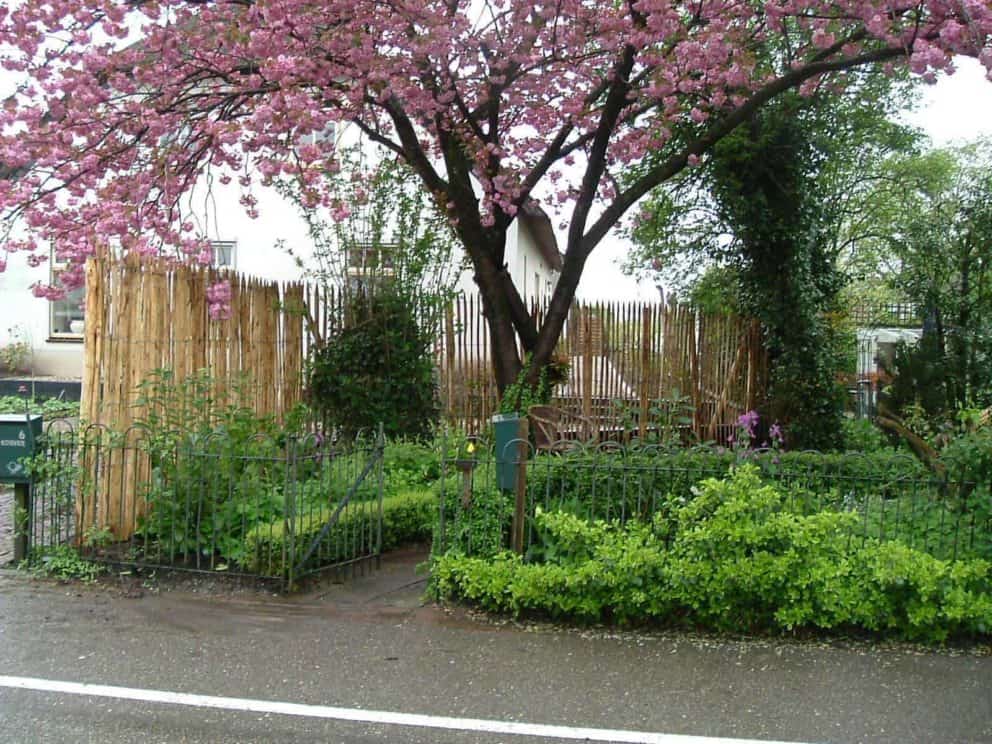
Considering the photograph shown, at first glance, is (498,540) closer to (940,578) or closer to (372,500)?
(372,500)

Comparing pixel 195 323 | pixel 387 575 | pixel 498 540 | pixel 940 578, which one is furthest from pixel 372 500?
pixel 940 578

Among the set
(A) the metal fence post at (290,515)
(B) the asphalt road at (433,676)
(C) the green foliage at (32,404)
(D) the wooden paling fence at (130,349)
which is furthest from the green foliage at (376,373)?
(C) the green foliage at (32,404)

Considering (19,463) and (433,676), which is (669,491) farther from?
(19,463)

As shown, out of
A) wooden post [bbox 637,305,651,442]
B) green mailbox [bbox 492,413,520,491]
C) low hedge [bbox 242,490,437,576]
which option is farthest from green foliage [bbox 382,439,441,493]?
wooden post [bbox 637,305,651,442]

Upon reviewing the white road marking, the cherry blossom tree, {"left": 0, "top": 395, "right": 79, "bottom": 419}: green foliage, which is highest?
the cherry blossom tree

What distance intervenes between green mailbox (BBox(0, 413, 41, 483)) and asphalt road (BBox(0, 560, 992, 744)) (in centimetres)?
116

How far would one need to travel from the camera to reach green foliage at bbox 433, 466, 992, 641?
5.74 metres

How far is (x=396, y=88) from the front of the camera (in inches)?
367

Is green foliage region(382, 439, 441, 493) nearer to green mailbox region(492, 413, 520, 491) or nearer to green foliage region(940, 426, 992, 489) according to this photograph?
green mailbox region(492, 413, 520, 491)

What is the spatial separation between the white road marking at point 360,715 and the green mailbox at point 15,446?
2660 millimetres

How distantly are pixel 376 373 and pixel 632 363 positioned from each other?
12.1 feet

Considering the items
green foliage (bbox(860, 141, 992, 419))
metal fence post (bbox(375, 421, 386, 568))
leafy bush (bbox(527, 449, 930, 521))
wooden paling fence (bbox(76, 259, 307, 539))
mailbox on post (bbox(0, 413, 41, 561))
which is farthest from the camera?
green foliage (bbox(860, 141, 992, 419))

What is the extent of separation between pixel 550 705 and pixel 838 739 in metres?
1.38

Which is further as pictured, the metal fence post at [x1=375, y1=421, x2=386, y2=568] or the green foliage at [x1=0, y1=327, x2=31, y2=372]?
the green foliage at [x1=0, y1=327, x2=31, y2=372]
